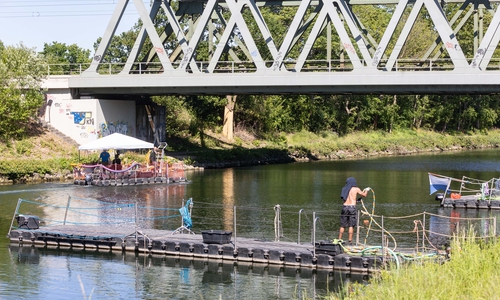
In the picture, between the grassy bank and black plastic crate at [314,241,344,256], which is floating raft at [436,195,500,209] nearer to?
black plastic crate at [314,241,344,256]

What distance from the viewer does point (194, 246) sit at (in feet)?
99.5

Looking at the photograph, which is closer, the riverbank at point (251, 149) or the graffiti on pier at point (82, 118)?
the riverbank at point (251, 149)

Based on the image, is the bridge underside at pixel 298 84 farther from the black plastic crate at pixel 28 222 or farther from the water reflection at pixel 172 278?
the water reflection at pixel 172 278

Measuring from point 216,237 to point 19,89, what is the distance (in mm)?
39076

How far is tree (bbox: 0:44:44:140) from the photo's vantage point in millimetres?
63469

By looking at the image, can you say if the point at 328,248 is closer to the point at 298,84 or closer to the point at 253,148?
the point at 298,84

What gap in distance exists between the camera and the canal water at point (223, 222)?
25891 millimetres

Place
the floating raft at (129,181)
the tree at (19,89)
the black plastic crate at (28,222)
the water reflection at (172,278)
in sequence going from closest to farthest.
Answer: the water reflection at (172,278), the black plastic crate at (28,222), the floating raft at (129,181), the tree at (19,89)

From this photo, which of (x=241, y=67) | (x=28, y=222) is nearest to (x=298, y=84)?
(x=241, y=67)

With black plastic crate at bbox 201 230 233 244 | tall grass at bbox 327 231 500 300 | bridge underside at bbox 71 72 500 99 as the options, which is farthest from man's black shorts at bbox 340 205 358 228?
bridge underside at bbox 71 72 500 99

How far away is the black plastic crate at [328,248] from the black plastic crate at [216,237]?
338 centimetres

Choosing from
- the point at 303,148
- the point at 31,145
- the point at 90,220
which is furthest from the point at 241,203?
the point at 303,148

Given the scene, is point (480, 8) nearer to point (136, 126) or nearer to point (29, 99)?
point (136, 126)

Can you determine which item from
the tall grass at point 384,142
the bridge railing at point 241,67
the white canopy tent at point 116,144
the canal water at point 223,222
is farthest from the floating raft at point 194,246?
the tall grass at point 384,142
